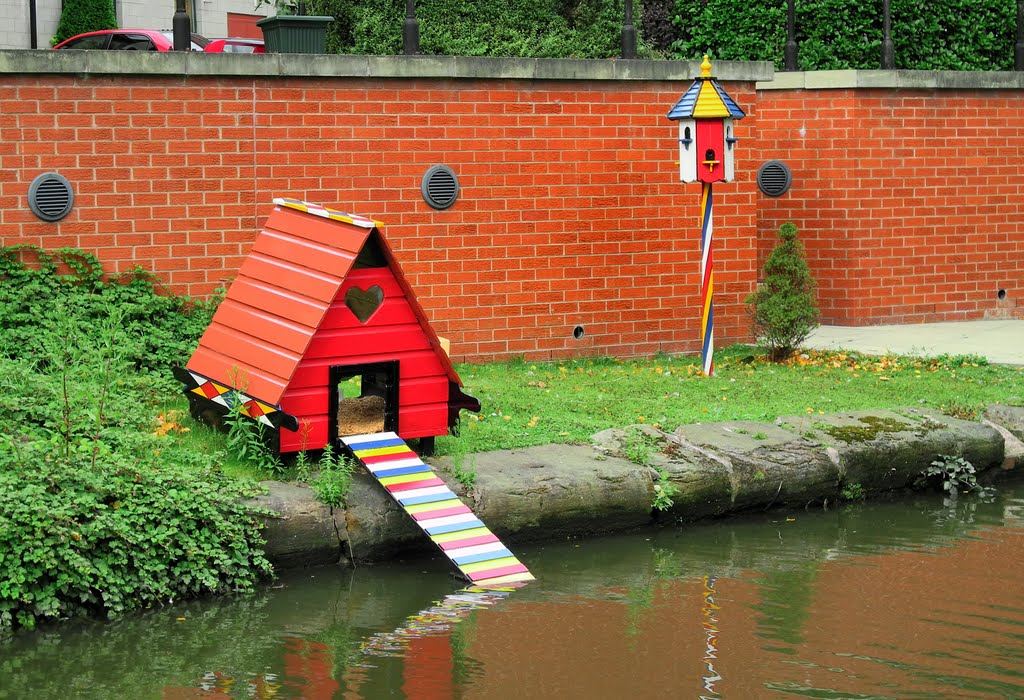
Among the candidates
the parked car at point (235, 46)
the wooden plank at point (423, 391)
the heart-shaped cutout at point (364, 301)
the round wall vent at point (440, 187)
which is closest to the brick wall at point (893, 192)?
the round wall vent at point (440, 187)

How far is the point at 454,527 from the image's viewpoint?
7516mm

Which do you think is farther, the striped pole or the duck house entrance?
the striped pole

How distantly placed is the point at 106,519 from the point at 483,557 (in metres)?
1.98

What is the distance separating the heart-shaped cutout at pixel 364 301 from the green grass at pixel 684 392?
993 millimetres

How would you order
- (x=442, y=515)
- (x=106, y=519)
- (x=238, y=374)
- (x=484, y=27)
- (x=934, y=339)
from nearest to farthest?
(x=106, y=519), (x=442, y=515), (x=238, y=374), (x=934, y=339), (x=484, y=27)

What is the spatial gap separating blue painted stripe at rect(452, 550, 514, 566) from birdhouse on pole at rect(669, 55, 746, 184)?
481cm

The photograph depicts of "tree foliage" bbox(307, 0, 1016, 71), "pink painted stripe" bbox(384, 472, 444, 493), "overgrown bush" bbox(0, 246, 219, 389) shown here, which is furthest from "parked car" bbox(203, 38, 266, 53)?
"pink painted stripe" bbox(384, 472, 444, 493)

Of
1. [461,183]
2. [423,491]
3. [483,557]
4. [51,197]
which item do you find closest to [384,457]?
[423,491]

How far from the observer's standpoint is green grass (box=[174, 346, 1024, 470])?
9.20 m

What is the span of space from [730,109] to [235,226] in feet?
13.5

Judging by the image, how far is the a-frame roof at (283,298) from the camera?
7.98 m

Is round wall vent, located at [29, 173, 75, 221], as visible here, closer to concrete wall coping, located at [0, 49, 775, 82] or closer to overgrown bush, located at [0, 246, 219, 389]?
overgrown bush, located at [0, 246, 219, 389]

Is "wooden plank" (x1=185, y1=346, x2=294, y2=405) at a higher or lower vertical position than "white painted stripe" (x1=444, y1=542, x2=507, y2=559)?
higher

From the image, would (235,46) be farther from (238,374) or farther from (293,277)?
(238,374)
